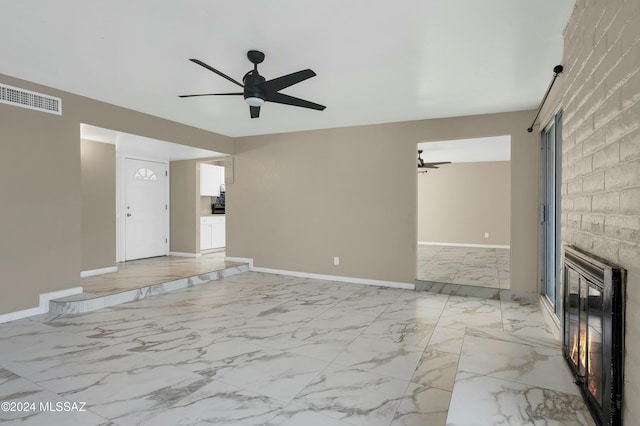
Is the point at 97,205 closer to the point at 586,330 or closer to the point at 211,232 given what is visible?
the point at 211,232

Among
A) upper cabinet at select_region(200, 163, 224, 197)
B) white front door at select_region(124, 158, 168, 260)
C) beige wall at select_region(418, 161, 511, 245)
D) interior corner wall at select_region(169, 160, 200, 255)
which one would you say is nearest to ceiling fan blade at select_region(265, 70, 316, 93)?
interior corner wall at select_region(169, 160, 200, 255)

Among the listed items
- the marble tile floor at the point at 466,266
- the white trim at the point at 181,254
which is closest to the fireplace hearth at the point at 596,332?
the marble tile floor at the point at 466,266

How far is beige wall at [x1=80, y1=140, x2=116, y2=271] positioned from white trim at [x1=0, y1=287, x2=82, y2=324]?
4.92 feet

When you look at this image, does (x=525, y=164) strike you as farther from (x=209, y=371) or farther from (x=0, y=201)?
(x=0, y=201)

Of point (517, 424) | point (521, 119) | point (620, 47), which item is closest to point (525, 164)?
point (521, 119)

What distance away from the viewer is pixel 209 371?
2.49 metres

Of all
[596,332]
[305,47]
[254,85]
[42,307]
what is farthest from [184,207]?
[596,332]

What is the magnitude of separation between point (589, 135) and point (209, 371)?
278cm

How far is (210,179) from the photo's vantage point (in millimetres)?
8078

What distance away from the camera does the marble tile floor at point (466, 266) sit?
5085 millimetres

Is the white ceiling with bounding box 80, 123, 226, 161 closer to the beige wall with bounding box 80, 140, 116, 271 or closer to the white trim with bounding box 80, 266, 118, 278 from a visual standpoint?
the beige wall with bounding box 80, 140, 116, 271

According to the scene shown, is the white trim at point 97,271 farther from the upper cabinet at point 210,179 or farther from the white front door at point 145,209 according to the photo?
the upper cabinet at point 210,179

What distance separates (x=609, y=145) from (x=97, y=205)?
20.6 ft

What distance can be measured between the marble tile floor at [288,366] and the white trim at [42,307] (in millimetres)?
128
